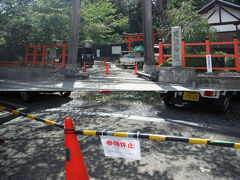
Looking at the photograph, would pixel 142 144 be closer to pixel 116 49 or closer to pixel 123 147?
pixel 123 147

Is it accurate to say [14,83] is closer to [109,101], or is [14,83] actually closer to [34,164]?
[109,101]

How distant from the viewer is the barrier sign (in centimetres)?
266

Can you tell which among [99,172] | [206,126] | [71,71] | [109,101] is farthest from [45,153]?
[71,71]

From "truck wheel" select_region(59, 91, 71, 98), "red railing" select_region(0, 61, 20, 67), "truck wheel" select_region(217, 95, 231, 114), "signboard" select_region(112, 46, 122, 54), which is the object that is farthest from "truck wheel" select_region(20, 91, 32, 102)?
"signboard" select_region(112, 46, 122, 54)

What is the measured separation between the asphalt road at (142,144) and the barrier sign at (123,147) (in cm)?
58

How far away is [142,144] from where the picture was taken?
425cm

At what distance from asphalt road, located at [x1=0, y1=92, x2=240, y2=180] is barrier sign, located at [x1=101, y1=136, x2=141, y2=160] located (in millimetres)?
576

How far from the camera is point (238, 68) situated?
27.1 ft

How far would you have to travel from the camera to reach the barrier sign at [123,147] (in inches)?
105

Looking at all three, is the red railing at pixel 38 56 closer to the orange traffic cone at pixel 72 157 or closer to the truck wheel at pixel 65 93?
the truck wheel at pixel 65 93

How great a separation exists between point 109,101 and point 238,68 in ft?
17.4

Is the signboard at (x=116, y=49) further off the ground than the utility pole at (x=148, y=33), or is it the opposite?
the signboard at (x=116, y=49)

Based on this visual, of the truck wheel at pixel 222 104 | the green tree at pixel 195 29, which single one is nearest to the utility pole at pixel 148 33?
the green tree at pixel 195 29

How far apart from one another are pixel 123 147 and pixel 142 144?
1.61 metres
